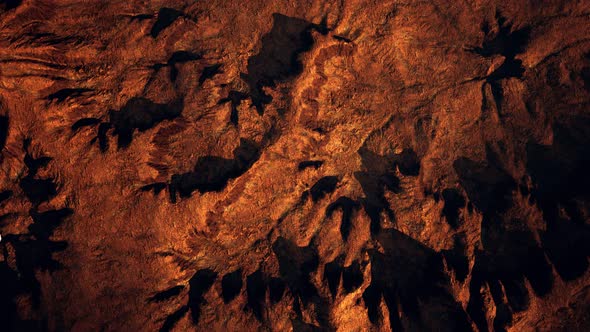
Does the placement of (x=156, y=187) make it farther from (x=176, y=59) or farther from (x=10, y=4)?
(x=10, y=4)

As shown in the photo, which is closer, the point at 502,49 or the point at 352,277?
the point at 352,277

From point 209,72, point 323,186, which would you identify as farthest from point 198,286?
point 209,72

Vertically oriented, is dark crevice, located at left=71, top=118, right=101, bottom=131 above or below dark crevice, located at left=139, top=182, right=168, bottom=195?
above

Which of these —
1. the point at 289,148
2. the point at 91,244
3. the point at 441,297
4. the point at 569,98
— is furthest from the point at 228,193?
the point at 569,98

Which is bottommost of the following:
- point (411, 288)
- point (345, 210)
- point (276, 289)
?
point (411, 288)

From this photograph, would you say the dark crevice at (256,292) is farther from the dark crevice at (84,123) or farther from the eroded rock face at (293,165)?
the dark crevice at (84,123)

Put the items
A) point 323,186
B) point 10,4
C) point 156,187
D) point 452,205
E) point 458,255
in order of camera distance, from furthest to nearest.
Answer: point 323,186, point 452,205, point 458,255, point 156,187, point 10,4

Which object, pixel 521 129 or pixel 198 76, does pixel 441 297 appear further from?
pixel 198 76

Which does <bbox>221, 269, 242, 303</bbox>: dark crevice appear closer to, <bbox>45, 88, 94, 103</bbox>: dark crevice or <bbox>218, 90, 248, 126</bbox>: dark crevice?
<bbox>218, 90, 248, 126</bbox>: dark crevice

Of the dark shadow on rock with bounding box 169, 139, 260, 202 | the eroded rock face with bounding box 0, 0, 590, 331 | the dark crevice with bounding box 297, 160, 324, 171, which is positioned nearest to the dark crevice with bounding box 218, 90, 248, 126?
the eroded rock face with bounding box 0, 0, 590, 331
